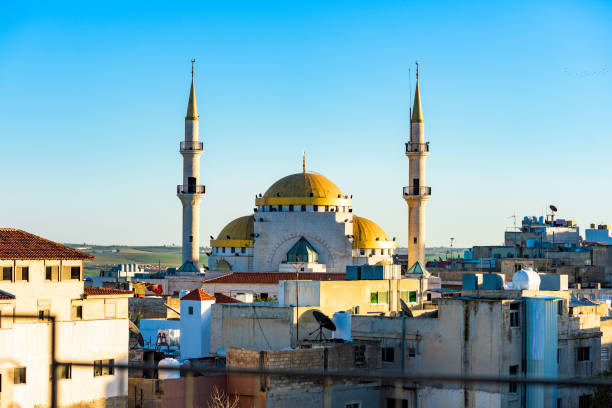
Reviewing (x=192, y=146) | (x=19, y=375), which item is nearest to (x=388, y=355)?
(x=19, y=375)

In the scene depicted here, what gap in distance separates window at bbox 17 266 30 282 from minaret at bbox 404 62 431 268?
33.4m

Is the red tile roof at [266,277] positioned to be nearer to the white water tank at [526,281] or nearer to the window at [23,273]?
the white water tank at [526,281]

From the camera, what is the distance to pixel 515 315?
2650cm

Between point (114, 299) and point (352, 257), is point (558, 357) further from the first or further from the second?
point (352, 257)

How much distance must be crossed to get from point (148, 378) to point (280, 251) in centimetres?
3466

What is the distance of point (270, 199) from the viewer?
59.5m

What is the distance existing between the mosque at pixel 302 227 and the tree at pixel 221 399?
3268 centimetres

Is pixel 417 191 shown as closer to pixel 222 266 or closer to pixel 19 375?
pixel 222 266

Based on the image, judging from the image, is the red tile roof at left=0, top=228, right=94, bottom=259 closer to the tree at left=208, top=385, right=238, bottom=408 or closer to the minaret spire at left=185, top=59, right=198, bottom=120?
the tree at left=208, top=385, right=238, bottom=408

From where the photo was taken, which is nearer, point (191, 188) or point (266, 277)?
point (266, 277)

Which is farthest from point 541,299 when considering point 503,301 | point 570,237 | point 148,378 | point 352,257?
point 570,237

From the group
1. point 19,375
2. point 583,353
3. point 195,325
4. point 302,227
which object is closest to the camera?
point 19,375

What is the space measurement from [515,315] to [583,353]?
3631 millimetres

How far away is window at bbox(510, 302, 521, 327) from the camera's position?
2631cm
